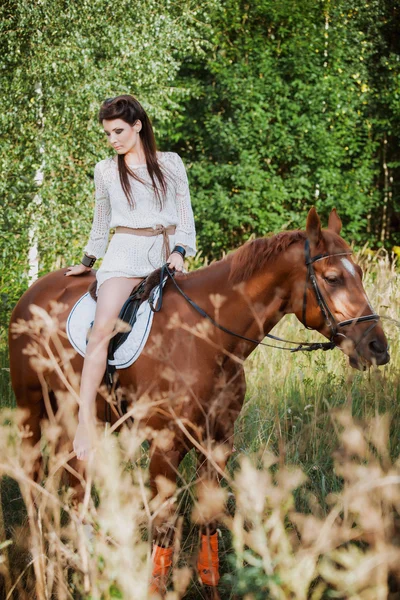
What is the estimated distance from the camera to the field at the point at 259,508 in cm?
160

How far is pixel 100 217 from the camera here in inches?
149

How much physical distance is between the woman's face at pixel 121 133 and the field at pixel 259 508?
1.61 meters

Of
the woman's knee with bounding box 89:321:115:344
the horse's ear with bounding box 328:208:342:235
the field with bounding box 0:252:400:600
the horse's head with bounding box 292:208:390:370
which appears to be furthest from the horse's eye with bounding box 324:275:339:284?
the woman's knee with bounding box 89:321:115:344

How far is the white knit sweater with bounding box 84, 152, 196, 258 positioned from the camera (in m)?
3.50

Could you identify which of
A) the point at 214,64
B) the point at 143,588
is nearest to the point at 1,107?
the point at 214,64

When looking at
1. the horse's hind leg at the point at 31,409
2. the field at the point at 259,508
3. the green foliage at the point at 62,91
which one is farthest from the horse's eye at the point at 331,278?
the green foliage at the point at 62,91

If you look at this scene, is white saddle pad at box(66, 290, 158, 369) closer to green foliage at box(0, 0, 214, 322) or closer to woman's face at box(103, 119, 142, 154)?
woman's face at box(103, 119, 142, 154)

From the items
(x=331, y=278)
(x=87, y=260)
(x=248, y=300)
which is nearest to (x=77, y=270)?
(x=87, y=260)

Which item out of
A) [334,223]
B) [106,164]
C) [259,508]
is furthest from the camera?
[106,164]

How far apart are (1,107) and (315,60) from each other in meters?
7.19

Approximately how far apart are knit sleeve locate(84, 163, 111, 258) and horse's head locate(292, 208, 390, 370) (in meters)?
1.35

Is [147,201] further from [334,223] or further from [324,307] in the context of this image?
[324,307]

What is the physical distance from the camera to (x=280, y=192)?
44.9 ft

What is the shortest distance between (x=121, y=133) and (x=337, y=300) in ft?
5.15
